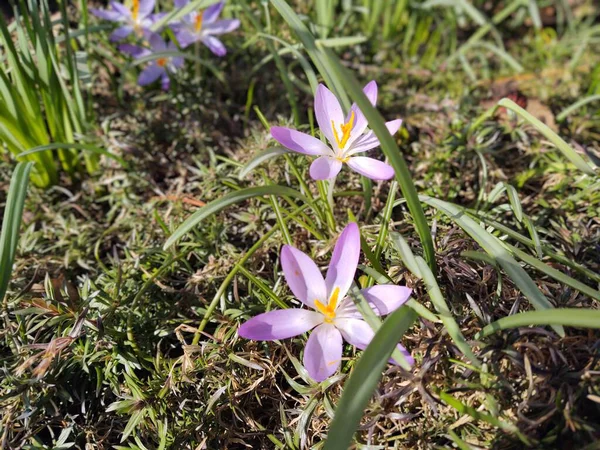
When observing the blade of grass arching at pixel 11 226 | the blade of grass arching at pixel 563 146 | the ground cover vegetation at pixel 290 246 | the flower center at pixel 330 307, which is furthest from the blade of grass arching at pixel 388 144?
the blade of grass arching at pixel 11 226

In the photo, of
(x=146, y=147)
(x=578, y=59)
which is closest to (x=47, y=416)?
(x=146, y=147)

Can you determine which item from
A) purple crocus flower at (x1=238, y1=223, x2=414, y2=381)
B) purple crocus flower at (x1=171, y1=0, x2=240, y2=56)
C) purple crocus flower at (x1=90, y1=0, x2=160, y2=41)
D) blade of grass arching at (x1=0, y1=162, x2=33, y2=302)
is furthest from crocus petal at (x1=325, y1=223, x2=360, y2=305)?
purple crocus flower at (x1=90, y1=0, x2=160, y2=41)

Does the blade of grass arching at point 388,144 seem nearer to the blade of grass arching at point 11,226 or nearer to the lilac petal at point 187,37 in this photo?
the blade of grass arching at point 11,226

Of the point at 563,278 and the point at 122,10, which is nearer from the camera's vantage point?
the point at 563,278

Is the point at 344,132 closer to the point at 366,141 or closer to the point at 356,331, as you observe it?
the point at 366,141

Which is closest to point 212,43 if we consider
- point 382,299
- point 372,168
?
point 372,168
